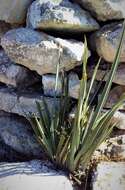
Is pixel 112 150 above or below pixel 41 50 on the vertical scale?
below

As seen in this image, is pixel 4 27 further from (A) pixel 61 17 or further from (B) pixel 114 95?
(B) pixel 114 95

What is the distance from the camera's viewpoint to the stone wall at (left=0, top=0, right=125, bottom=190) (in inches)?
106

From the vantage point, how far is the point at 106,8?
2.68 metres

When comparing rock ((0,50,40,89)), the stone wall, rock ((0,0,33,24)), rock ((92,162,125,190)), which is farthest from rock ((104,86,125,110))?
rock ((0,0,33,24))

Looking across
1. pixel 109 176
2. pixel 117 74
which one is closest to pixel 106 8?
pixel 117 74

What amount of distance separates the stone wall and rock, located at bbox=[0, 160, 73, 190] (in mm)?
211

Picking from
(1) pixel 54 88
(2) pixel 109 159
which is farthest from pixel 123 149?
(1) pixel 54 88

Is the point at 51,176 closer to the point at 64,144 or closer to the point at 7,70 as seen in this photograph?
the point at 64,144

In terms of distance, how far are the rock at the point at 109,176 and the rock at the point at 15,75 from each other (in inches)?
31.9

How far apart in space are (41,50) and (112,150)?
30.1 inches

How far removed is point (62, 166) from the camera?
258 centimetres

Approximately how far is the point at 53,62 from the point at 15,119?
0.57 m

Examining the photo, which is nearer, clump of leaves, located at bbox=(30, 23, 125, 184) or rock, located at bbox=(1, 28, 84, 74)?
clump of leaves, located at bbox=(30, 23, 125, 184)

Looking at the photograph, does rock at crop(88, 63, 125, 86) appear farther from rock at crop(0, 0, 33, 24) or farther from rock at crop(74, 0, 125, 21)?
rock at crop(0, 0, 33, 24)
